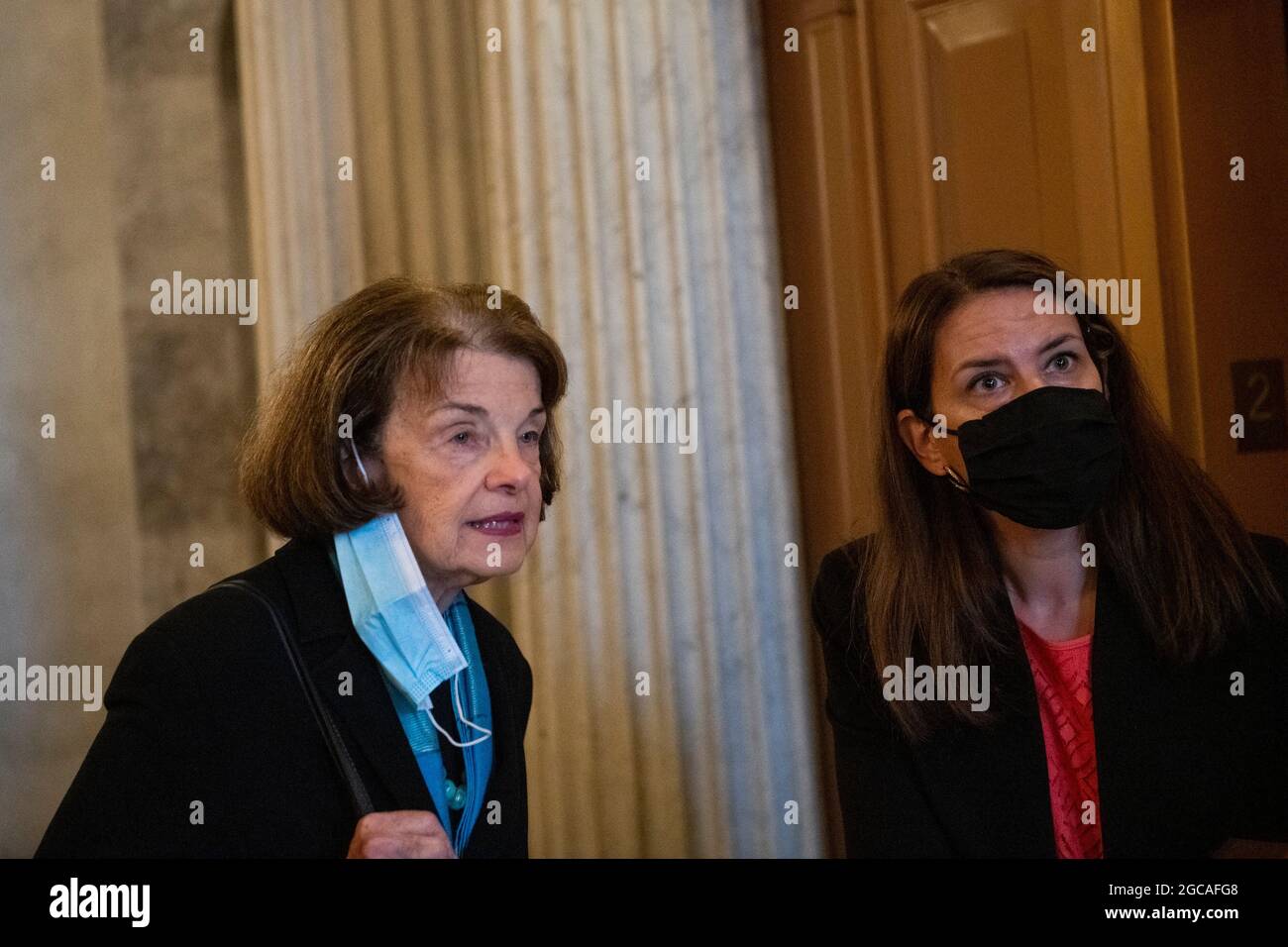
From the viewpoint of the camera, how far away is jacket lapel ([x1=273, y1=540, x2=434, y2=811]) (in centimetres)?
175

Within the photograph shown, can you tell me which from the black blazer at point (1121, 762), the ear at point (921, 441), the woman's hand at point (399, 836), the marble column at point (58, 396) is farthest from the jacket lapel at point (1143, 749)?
the marble column at point (58, 396)

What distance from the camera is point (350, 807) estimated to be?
68.6 inches

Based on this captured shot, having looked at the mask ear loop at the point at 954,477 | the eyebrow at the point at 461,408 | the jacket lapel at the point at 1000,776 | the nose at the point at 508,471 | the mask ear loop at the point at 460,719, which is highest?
the eyebrow at the point at 461,408

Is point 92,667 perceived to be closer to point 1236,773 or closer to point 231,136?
point 231,136

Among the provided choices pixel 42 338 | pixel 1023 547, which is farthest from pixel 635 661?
pixel 42 338

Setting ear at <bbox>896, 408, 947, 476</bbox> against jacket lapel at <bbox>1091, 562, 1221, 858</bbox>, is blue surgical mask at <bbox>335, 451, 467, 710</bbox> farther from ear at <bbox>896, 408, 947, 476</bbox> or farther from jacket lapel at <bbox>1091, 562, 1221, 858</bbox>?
jacket lapel at <bbox>1091, 562, 1221, 858</bbox>

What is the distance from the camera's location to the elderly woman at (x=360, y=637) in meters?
1.65

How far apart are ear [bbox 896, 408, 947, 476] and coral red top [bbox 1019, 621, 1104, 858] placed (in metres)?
0.30

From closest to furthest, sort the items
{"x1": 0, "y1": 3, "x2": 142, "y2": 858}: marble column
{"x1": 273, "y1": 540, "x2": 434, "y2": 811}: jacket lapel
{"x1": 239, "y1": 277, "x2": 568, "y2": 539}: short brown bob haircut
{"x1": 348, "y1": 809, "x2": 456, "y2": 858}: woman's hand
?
1. {"x1": 348, "y1": 809, "x2": 456, "y2": 858}: woman's hand
2. {"x1": 273, "y1": 540, "x2": 434, "y2": 811}: jacket lapel
3. {"x1": 239, "y1": 277, "x2": 568, "y2": 539}: short brown bob haircut
4. {"x1": 0, "y1": 3, "x2": 142, "y2": 858}: marble column

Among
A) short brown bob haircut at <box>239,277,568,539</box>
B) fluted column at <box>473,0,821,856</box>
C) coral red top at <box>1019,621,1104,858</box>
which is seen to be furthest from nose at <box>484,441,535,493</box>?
fluted column at <box>473,0,821,856</box>

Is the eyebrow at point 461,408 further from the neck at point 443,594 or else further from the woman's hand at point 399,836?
the woman's hand at point 399,836

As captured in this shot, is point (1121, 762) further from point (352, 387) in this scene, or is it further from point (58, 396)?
point (58, 396)

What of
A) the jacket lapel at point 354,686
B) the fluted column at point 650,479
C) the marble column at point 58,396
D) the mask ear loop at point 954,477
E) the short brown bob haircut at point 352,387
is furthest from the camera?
the marble column at point 58,396

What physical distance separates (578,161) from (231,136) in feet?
3.02
